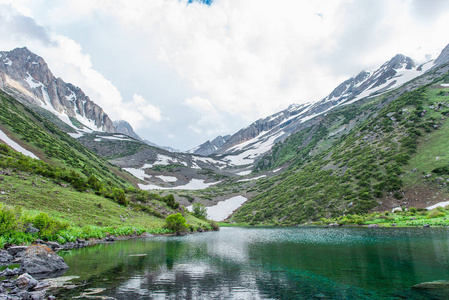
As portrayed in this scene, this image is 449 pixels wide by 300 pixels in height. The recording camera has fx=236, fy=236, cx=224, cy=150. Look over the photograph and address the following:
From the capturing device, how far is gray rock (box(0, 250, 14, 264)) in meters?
16.3

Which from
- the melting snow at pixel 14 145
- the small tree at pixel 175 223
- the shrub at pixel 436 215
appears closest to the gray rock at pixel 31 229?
the small tree at pixel 175 223

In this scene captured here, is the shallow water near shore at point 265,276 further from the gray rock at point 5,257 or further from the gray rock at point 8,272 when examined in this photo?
the gray rock at point 5,257

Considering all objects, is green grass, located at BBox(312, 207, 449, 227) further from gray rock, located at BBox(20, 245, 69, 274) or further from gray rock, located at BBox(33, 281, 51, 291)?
gray rock, located at BBox(33, 281, 51, 291)

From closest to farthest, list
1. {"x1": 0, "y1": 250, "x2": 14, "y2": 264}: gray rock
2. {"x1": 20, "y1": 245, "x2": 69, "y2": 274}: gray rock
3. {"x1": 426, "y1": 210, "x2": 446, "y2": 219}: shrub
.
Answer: {"x1": 20, "y1": 245, "x2": 69, "y2": 274}: gray rock
{"x1": 0, "y1": 250, "x2": 14, "y2": 264}: gray rock
{"x1": 426, "y1": 210, "x2": 446, "y2": 219}: shrub

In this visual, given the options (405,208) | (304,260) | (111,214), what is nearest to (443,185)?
(405,208)

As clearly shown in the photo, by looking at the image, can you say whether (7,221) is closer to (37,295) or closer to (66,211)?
(66,211)

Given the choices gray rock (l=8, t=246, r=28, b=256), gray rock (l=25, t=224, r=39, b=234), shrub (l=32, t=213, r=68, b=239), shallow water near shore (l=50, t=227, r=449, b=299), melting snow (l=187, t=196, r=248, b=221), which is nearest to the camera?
shallow water near shore (l=50, t=227, r=449, b=299)

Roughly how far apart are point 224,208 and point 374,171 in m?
80.3

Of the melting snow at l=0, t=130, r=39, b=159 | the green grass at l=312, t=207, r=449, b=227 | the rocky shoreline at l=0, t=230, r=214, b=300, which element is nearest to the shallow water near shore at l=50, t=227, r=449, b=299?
the rocky shoreline at l=0, t=230, r=214, b=300

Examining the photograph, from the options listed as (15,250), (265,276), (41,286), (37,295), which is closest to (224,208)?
(15,250)

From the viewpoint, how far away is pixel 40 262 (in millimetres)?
15102

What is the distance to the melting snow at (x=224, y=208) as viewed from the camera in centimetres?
12588

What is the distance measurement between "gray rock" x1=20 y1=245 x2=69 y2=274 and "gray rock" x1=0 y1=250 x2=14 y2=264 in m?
2.49

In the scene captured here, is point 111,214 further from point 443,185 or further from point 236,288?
point 443,185
